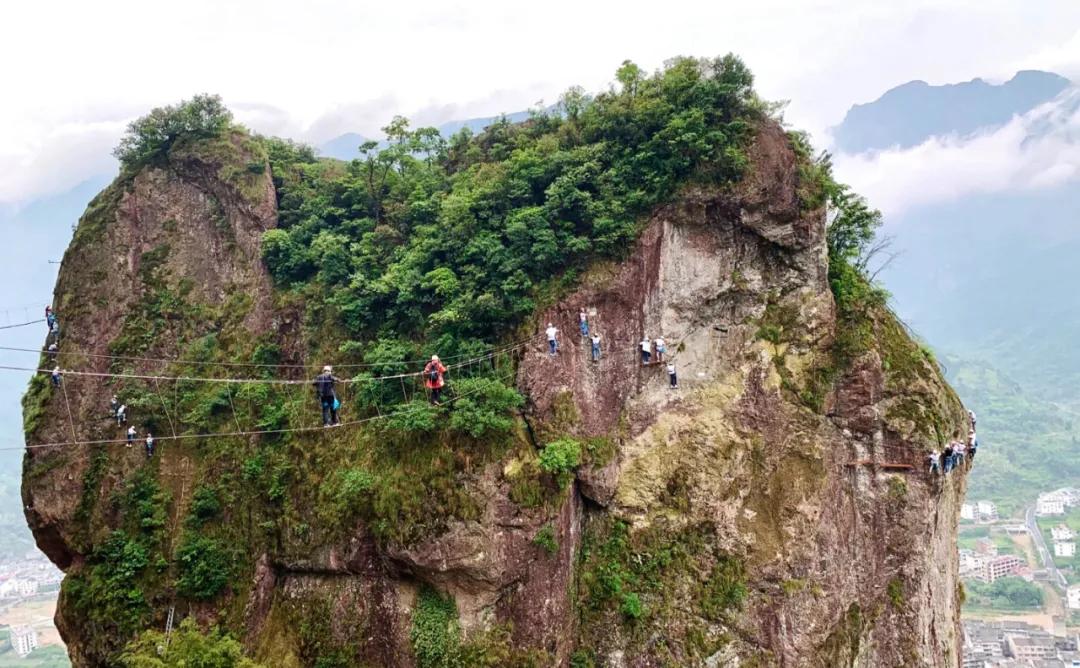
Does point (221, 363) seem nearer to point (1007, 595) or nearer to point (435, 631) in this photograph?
point (435, 631)

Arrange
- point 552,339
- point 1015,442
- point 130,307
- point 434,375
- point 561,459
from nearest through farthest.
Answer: point 434,375 < point 561,459 < point 552,339 < point 130,307 < point 1015,442

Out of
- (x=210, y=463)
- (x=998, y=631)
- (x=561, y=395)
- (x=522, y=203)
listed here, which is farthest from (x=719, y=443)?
(x=998, y=631)

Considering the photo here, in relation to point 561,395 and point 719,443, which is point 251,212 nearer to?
point 561,395

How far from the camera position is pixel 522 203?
21.0m

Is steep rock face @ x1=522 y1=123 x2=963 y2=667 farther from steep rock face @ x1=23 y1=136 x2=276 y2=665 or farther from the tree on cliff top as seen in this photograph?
the tree on cliff top

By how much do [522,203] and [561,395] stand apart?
6.81 m

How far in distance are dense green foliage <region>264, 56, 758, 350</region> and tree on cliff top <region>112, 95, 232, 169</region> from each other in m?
6.03

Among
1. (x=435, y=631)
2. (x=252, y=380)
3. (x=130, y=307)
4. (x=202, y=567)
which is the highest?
(x=130, y=307)

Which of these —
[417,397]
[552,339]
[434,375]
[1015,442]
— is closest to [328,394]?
[417,397]

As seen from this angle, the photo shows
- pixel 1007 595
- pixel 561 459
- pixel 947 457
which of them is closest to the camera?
pixel 561 459

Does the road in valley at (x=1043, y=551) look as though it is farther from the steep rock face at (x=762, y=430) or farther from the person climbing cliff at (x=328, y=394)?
the person climbing cliff at (x=328, y=394)

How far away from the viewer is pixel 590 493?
19.0 metres

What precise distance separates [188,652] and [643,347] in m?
15.2

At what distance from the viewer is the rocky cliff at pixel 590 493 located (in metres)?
17.5
